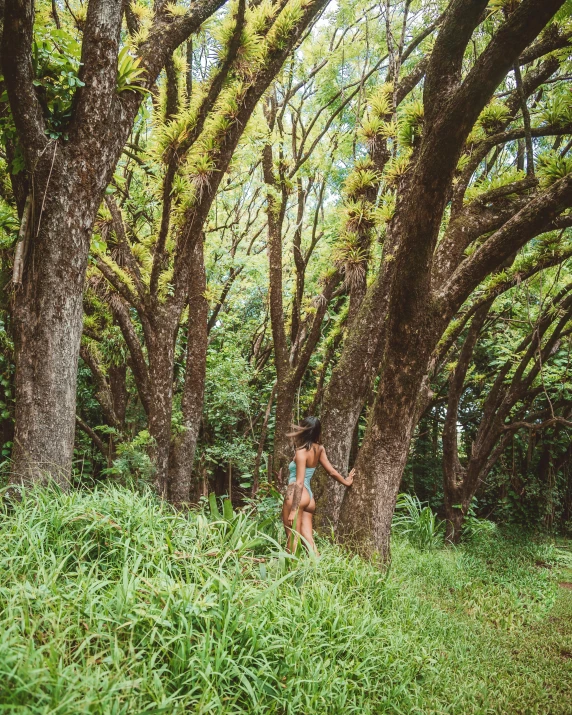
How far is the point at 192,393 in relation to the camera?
22.2ft

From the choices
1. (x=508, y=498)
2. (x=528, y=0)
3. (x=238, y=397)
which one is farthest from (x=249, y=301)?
(x=528, y=0)

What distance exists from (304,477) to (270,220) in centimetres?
392

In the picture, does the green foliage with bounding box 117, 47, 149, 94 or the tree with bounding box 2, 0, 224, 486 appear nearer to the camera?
the tree with bounding box 2, 0, 224, 486

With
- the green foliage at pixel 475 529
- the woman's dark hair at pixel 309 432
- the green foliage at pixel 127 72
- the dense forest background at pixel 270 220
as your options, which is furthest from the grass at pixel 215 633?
the green foliage at pixel 475 529

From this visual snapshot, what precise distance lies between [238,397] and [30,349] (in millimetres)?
6670

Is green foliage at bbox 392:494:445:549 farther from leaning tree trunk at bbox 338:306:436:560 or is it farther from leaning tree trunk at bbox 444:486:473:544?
leaning tree trunk at bbox 338:306:436:560

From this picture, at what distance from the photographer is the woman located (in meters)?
4.68

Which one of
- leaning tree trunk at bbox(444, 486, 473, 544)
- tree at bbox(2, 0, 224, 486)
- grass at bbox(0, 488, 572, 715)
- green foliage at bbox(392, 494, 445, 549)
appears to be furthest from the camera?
leaning tree trunk at bbox(444, 486, 473, 544)

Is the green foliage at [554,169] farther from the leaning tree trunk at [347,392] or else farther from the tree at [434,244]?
the leaning tree trunk at [347,392]

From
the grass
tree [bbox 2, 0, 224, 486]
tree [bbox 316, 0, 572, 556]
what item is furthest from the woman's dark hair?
tree [bbox 2, 0, 224, 486]

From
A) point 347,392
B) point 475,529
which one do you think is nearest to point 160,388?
point 347,392

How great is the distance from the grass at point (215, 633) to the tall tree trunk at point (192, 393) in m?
2.60

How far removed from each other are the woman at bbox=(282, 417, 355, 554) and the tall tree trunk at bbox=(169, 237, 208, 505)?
1.98 metres

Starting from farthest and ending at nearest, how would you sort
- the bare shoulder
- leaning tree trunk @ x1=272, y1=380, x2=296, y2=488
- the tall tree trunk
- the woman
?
leaning tree trunk @ x1=272, y1=380, x2=296, y2=488 → the tall tree trunk → the bare shoulder → the woman
